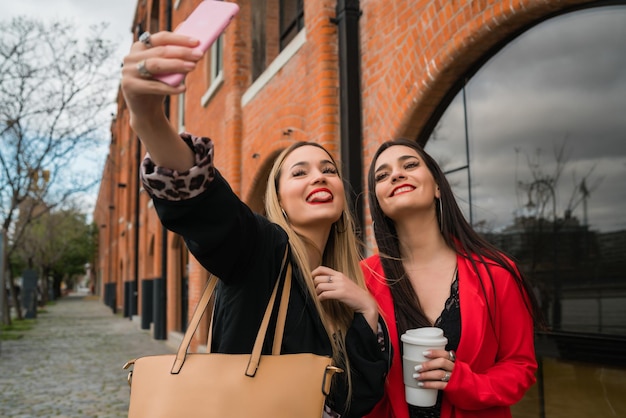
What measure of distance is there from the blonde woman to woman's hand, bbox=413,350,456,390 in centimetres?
15

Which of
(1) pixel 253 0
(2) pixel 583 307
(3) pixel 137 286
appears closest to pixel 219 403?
(2) pixel 583 307

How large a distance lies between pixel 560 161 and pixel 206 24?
287 cm

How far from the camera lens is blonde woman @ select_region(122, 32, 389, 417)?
1.29 metres

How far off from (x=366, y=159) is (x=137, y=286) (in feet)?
63.5

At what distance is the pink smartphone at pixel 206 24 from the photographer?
1.18 metres

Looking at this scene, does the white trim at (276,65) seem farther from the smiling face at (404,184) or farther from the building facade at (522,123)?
the smiling face at (404,184)

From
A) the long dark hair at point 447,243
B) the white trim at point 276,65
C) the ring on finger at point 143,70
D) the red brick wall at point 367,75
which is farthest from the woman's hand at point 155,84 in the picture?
the white trim at point 276,65

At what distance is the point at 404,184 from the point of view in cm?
234

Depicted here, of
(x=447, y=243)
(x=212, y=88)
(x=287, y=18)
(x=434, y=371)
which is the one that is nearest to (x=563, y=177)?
(x=447, y=243)

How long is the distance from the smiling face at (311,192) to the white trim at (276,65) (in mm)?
4357

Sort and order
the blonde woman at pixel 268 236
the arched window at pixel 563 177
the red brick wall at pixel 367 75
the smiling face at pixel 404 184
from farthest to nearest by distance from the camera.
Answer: the red brick wall at pixel 367 75, the arched window at pixel 563 177, the smiling face at pixel 404 184, the blonde woman at pixel 268 236

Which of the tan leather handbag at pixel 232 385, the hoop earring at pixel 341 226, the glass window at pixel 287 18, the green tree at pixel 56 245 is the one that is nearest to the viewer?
the tan leather handbag at pixel 232 385

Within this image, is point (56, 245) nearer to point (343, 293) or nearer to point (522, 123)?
point (522, 123)

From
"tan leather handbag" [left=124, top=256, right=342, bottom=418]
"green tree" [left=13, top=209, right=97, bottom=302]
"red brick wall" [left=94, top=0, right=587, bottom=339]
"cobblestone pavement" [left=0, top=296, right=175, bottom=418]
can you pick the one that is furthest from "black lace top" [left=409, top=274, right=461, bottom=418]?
"green tree" [left=13, top=209, right=97, bottom=302]
